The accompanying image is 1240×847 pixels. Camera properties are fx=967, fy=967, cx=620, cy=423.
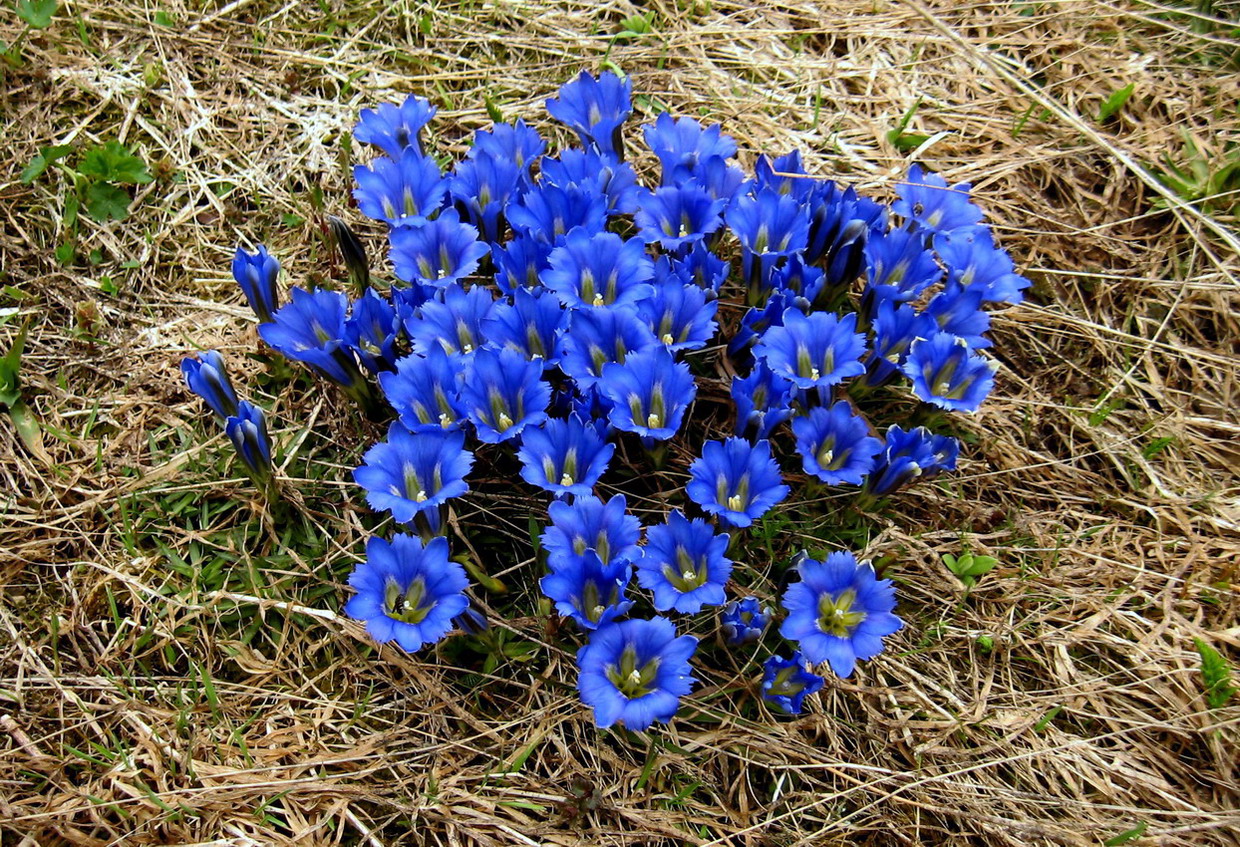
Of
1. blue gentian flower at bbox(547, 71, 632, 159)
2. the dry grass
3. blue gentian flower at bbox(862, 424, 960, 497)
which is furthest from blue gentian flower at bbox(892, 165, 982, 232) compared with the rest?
blue gentian flower at bbox(547, 71, 632, 159)

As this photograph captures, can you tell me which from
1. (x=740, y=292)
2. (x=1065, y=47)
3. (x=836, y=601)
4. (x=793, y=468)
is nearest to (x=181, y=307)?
(x=740, y=292)

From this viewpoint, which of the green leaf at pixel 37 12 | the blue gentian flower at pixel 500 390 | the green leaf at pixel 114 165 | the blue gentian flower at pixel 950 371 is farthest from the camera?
the green leaf at pixel 37 12

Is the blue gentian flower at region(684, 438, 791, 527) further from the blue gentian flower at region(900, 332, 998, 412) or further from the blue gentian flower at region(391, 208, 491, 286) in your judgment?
the blue gentian flower at region(391, 208, 491, 286)

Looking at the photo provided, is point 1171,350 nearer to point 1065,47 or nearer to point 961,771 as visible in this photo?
point 1065,47

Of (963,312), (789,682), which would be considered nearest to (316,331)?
(789,682)

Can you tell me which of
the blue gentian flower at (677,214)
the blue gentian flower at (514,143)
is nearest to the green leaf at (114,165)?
the blue gentian flower at (514,143)

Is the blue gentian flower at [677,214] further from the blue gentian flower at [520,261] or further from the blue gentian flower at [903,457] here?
the blue gentian flower at [903,457]
